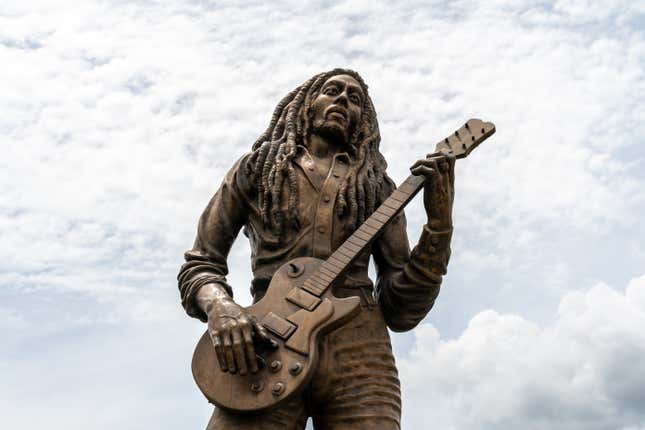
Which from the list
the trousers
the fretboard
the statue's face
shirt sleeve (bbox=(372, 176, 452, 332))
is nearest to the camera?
the trousers

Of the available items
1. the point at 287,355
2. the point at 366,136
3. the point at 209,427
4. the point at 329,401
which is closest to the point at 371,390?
the point at 329,401

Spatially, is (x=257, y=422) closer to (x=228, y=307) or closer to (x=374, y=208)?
(x=228, y=307)

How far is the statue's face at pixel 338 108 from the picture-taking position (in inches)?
236

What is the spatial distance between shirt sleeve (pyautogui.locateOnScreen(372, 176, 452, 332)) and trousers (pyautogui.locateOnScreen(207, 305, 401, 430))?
416 mm

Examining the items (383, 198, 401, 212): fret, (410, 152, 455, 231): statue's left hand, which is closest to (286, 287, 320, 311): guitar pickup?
(383, 198, 401, 212): fret

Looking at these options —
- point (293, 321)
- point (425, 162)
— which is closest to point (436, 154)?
point (425, 162)

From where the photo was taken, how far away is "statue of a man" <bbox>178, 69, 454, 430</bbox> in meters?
5.03

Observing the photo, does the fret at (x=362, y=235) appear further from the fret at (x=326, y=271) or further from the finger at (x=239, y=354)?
the finger at (x=239, y=354)

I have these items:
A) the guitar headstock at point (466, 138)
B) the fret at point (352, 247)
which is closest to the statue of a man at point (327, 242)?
the fret at point (352, 247)

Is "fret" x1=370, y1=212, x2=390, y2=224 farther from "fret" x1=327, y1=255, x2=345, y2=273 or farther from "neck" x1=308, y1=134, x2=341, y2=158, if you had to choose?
"neck" x1=308, y1=134, x2=341, y2=158

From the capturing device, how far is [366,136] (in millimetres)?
6191

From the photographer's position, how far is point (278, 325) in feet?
16.2

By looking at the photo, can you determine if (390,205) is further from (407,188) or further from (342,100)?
(342,100)

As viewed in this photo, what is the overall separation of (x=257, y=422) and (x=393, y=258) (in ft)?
5.02
